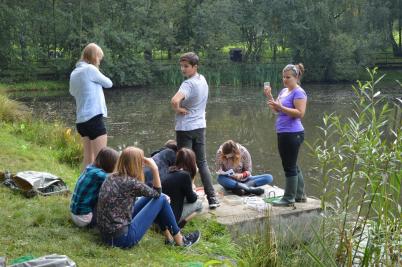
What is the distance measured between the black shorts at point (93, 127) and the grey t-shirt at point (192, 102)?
0.75 metres

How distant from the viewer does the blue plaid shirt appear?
4.21m

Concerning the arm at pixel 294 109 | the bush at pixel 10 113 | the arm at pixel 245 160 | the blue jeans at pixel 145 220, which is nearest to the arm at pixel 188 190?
the blue jeans at pixel 145 220

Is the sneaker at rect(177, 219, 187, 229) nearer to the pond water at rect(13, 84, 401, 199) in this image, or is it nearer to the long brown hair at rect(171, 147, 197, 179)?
the long brown hair at rect(171, 147, 197, 179)

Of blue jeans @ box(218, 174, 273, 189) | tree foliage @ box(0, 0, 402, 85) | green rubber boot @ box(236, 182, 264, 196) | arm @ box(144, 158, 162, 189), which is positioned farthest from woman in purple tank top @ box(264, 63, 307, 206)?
tree foliage @ box(0, 0, 402, 85)

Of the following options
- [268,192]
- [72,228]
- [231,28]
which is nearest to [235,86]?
[231,28]

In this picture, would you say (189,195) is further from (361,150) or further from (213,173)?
(213,173)

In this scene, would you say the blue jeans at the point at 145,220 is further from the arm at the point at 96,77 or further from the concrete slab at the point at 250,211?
the arm at the point at 96,77

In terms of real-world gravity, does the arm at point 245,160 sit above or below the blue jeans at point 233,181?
above

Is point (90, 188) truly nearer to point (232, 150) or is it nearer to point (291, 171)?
point (291, 171)

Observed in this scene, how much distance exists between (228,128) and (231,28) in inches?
708

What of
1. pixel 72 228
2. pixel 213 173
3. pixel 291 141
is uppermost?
pixel 291 141

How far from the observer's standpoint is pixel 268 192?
6.22 metres

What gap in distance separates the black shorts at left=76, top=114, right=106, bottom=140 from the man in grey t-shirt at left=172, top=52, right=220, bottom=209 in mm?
753

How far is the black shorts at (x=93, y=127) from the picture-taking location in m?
5.18
